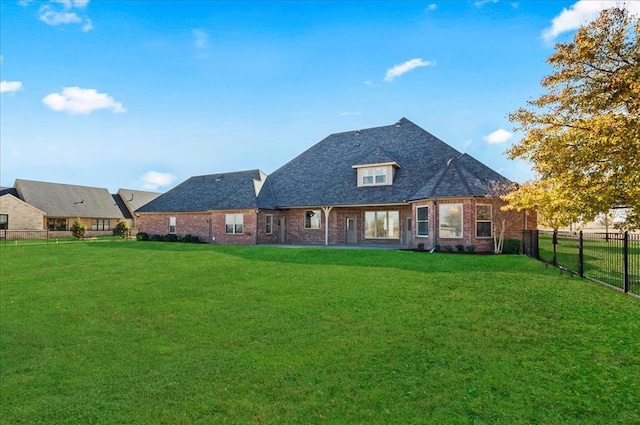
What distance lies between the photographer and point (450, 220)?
20609mm

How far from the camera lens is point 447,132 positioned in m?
28.1

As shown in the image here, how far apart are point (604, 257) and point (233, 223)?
22754mm

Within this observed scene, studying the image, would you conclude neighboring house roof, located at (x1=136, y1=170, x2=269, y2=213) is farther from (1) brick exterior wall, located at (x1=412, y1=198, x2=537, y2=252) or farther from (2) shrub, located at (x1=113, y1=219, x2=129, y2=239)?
(1) brick exterior wall, located at (x1=412, y1=198, x2=537, y2=252)

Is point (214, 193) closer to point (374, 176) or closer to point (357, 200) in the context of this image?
point (357, 200)

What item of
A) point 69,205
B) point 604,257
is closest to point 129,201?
point 69,205

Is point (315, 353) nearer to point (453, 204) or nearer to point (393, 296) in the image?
point (393, 296)

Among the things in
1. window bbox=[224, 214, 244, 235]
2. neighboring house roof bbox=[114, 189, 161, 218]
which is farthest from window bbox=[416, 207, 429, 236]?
neighboring house roof bbox=[114, 189, 161, 218]

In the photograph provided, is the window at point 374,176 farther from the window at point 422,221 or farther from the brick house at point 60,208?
Answer: the brick house at point 60,208

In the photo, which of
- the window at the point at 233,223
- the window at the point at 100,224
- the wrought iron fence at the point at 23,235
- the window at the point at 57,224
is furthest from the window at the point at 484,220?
the window at the point at 100,224

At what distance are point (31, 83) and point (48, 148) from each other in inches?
127

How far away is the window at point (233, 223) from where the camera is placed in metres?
28.5

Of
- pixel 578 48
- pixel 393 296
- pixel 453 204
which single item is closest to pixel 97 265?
pixel 393 296

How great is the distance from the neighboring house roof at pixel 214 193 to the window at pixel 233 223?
2.24 feet

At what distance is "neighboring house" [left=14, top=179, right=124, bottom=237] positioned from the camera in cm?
4131
